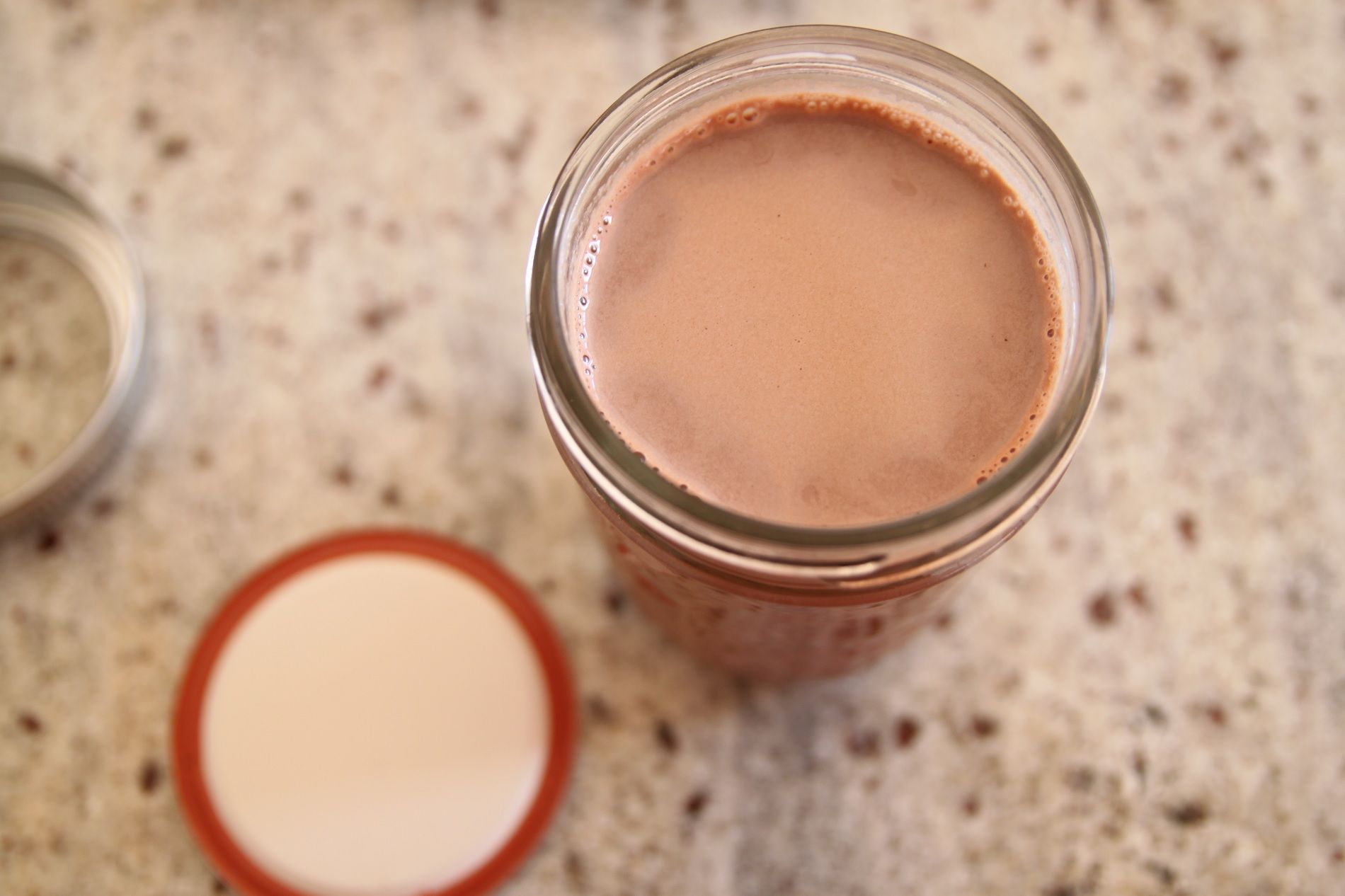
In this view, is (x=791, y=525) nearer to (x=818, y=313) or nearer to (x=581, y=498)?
(x=818, y=313)

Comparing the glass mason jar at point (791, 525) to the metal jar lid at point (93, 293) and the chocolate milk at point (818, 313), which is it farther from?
the metal jar lid at point (93, 293)

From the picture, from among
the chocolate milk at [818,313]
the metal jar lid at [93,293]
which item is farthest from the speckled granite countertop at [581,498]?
the chocolate milk at [818,313]

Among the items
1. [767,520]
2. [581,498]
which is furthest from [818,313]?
[581,498]

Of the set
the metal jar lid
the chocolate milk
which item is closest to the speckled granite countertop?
the metal jar lid

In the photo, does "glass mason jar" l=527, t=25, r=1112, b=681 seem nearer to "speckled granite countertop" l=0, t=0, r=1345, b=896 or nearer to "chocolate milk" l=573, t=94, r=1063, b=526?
"chocolate milk" l=573, t=94, r=1063, b=526

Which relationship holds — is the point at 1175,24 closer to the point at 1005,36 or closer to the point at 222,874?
the point at 1005,36

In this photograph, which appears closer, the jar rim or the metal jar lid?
the jar rim

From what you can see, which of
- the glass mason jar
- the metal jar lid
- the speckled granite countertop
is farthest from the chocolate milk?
the metal jar lid
